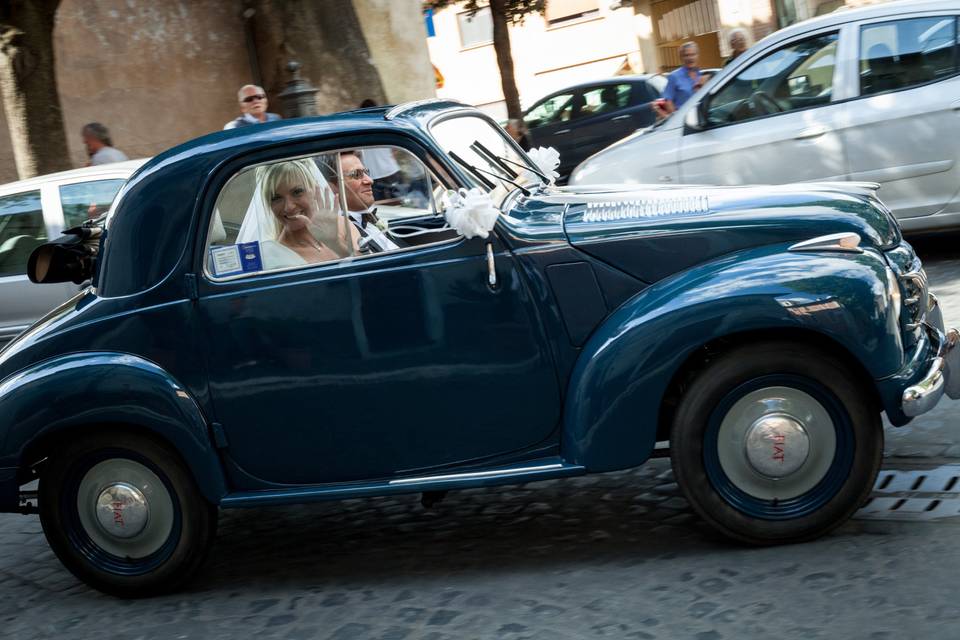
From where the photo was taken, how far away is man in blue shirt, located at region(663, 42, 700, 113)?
480 inches

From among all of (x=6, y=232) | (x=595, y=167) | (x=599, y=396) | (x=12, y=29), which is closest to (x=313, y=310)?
(x=599, y=396)

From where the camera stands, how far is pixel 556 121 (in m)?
19.4

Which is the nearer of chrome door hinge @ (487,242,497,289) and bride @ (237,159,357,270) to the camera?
chrome door hinge @ (487,242,497,289)

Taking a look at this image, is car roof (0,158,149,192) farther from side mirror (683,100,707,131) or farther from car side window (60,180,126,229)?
side mirror (683,100,707,131)

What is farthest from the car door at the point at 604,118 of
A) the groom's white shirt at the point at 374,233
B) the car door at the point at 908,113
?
the groom's white shirt at the point at 374,233

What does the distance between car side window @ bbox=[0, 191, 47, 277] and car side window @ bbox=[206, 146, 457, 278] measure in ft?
18.2

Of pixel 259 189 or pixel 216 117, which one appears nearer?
pixel 259 189

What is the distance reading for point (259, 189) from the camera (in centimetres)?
483

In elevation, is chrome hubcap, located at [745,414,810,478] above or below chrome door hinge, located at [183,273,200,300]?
below

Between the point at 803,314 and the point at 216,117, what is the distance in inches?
667

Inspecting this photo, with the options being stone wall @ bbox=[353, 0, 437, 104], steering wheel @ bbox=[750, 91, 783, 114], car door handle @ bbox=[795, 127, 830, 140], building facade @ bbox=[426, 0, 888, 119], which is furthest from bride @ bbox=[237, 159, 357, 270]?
building facade @ bbox=[426, 0, 888, 119]

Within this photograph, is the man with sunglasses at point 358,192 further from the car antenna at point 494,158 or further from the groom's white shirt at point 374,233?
the car antenna at point 494,158

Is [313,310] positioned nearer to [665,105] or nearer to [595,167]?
[595,167]

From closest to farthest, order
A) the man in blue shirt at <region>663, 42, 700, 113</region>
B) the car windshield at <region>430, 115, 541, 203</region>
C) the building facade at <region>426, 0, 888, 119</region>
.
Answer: the car windshield at <region>430, 115, 541, 203</region>, the man in blue shirt at <region>663, 42, 700, 113</region>, the building facade at <region>426, 0, 888, 119</region>
